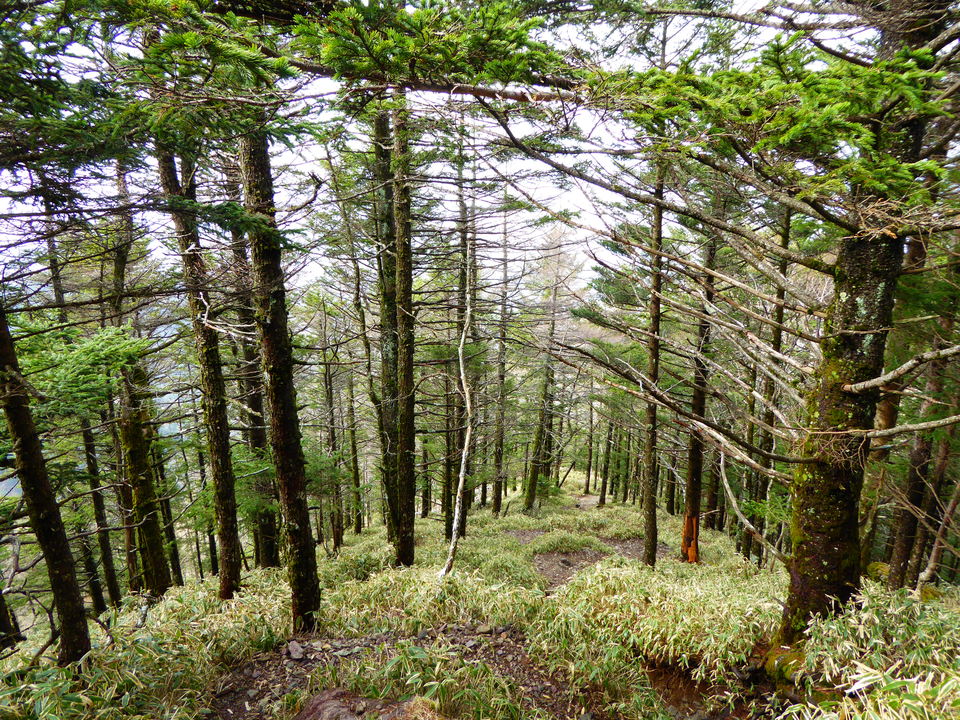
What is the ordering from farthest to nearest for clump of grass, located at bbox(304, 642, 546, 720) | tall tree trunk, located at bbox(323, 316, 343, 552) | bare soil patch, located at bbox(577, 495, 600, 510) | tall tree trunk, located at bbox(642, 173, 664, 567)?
bare soil patch, located at bbox(577, 495, 600, 510)
tall tree trunk, located at bbox(323, 316, 343, 552)
tall tree trunk, located at bbox(642, 173, 664, 567)
clump of grass, located at bbox(304, 642, 546, 720)

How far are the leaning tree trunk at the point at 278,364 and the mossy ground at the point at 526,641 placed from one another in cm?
98

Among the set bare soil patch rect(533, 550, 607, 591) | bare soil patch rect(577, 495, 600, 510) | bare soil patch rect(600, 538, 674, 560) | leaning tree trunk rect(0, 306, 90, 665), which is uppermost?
leaning tree trunk rect(0, 306, 90, 665)

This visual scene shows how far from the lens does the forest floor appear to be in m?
4.02

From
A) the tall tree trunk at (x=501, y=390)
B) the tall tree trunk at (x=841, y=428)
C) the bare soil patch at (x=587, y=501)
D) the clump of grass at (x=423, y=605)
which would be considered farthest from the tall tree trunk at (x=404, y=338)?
the bare soil patch at (x=587, y=501)

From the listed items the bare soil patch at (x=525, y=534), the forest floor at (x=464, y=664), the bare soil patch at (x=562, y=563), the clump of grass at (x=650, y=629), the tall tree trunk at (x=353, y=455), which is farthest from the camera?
the bare soil patch at (x=525, y=534)

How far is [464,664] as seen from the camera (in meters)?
4.34

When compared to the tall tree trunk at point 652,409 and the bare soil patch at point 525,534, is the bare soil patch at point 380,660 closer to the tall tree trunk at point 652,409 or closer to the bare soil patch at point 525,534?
the tall tree trunk at point 652,409

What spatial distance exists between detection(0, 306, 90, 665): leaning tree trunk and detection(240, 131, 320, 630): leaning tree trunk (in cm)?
195

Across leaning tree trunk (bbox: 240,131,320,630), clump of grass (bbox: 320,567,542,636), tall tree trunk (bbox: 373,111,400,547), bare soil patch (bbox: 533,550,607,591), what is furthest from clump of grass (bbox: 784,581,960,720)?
bare soil patch (bbox: 533,550,607,591)

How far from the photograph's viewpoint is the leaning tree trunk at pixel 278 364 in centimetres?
484

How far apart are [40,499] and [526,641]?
5332mm

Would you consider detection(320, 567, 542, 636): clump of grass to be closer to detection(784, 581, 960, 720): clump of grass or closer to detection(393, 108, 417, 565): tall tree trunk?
detection(393, 108, 417, 565): tall tree trunk

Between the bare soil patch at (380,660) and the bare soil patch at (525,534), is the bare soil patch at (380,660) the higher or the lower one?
the higher one

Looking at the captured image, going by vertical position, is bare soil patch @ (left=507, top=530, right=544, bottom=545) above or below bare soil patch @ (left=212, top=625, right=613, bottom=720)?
below
